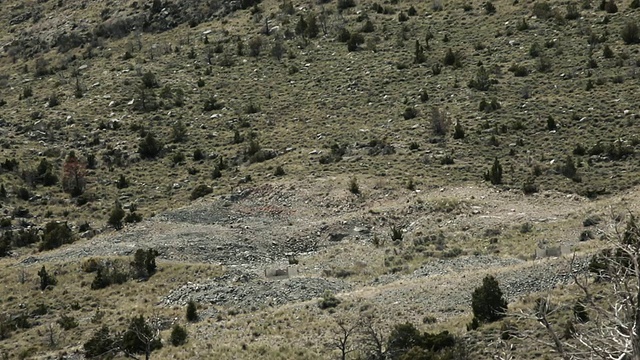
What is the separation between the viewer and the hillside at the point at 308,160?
30859mm

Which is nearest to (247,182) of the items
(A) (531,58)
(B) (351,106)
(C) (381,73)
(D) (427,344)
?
(B) (351,106)

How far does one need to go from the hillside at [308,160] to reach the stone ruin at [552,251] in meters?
0.45

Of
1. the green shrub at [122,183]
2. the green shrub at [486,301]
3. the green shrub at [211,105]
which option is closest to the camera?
the green shrub at [486,301]

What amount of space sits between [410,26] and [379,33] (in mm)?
1776

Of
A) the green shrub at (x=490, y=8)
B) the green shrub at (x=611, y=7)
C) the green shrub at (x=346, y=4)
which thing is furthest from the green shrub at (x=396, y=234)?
the green shrub at (x=346, y=4)

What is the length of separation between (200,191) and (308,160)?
4.93 m

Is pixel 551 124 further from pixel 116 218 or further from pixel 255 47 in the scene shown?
pixel 255 47

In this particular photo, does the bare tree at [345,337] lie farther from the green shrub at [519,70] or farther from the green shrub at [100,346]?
the green shrub at [519,70]

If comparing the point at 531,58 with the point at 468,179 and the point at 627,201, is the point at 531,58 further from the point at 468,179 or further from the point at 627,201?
the point at 627,201

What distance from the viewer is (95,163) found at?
49.4 meters

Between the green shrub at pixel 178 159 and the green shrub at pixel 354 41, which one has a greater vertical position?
the green shrub at pixel 354 41

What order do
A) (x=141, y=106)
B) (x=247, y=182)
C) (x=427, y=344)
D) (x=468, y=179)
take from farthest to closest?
(x=141, y=106) < (x=247, y=182) < (x=468, y=179) < (x=427, y=344)

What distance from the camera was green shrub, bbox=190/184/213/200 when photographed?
43.3 m

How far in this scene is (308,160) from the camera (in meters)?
44.2
